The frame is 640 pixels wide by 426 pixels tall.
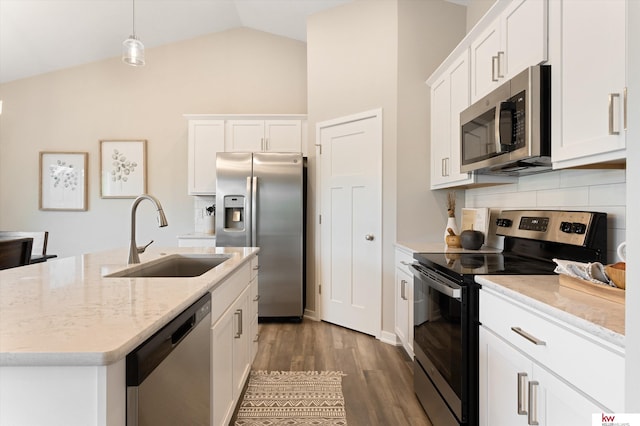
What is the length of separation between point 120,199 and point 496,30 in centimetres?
457

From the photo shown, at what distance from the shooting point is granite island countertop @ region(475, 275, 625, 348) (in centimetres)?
85

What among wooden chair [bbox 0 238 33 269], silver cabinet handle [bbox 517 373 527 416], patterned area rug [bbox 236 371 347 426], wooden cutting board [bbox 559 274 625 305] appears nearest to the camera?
wooden cutting board [bbox 559 274 625 305]

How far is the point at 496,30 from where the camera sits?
1.95m

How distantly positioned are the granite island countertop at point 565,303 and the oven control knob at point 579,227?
0.28 m

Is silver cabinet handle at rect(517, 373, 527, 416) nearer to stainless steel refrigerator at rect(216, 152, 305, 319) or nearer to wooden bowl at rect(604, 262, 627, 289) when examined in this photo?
wooden bowl at rect(604, 262, 627, 289)

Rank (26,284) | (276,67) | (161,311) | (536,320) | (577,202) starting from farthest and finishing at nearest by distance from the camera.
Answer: (276,67) → (577,202) → (26,284) → (536,320) → (161,311)

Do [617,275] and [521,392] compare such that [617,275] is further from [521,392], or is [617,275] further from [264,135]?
[264,135]

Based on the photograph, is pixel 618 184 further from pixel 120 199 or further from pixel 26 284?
pixel 120 199

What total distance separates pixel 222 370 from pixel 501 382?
44.6 inches

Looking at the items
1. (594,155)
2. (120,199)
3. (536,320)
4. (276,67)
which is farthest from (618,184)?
(120,199)

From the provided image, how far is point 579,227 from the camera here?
1611 mm

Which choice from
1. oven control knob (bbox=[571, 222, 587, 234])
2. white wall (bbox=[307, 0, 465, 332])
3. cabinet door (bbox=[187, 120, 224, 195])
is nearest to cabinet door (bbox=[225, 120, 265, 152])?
cabinet door (bbox=[187, 120, 224, 195])

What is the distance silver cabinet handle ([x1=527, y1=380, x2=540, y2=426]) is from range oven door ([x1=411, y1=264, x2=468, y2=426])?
362 millimetres

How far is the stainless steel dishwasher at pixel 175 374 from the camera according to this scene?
80 centimetres
